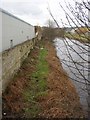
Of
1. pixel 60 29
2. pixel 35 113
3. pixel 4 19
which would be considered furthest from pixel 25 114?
pixel 60 29

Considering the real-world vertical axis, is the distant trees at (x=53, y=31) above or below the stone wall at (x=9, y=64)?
above

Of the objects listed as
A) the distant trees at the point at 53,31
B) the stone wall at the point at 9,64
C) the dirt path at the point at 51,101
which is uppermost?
the distant trees at the point at 53,31

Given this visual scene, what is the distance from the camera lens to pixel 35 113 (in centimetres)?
1112

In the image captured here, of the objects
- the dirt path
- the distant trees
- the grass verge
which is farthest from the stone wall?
the distant trees

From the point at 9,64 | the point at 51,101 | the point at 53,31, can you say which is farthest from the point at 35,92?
the point at 53,31

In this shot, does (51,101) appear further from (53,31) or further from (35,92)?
(53,31)

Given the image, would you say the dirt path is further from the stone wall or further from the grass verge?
the stone wall

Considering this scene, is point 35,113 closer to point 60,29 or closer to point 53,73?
point 60,29

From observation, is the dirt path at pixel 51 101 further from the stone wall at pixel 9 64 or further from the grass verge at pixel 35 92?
the stone wall at pixel 9 64

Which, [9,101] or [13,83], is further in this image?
[13,83]

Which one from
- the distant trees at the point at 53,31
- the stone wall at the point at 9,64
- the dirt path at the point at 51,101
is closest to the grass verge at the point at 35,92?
the dirt path at the point at 51,101

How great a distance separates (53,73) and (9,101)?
8.92 metres

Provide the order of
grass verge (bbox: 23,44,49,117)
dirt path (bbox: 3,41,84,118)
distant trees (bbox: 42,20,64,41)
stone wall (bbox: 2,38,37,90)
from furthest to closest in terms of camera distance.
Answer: stone wall (bbox: 2,38,37,90)
grass verge (bbox: 23,44,49,117)
dirt path (bbox: 3,41,84,118)
distant trees (bbox: 42,20,64,41)

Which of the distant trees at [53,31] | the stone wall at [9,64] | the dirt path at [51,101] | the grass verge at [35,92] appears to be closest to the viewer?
the distant trees at [53,31]
